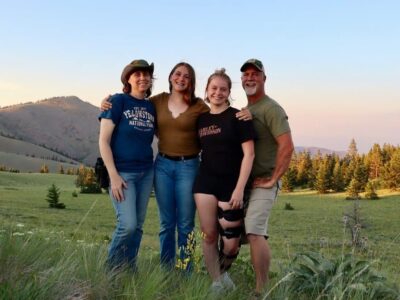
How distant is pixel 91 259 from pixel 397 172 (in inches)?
3008

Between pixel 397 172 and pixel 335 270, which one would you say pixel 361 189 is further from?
pixel 335 270

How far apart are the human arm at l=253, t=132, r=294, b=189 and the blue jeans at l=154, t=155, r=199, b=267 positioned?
81 centimetres

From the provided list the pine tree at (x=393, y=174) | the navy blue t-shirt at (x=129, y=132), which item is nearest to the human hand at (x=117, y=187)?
the navy blue t-shirt at (x=129, y=132)

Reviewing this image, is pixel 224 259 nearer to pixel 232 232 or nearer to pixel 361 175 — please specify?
pixel 232 232

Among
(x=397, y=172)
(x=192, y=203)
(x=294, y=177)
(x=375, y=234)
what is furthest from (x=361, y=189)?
(x=192, y=203)

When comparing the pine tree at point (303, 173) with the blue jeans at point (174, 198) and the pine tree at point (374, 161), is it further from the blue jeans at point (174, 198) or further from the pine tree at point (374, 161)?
the blue jeans at point (174, 198)

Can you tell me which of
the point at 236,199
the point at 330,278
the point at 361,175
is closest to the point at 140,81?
the point at 236,199

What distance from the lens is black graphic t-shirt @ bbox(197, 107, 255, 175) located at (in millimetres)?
5039

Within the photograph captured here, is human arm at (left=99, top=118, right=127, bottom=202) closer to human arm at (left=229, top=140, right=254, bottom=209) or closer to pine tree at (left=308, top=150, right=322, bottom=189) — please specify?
human arm at (left=229, top=140, right=254, bottom=209)

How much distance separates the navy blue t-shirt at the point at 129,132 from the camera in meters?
5.24

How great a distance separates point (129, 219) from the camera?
201 inches

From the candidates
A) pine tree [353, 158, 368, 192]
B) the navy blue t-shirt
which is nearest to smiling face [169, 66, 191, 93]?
the navy blue t-shirt

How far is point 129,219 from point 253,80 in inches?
74.7

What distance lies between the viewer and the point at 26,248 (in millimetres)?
4098
